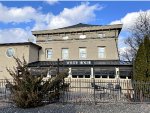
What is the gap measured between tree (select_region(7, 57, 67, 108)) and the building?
1821 cm

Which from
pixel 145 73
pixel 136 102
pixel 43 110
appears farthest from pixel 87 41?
pixel 43 110

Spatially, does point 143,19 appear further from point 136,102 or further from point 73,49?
point 136,102

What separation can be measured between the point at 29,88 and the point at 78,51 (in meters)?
24.0

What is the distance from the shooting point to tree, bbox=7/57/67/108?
46.0ft

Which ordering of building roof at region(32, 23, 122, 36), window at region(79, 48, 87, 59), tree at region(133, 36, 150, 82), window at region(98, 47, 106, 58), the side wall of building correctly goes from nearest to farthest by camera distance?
tree at region(133, 36, 150, 82), the side wall of building, window at region(98, 47, 106, 58), building roof at region(32, 23, 122, 36), window at region(79, 48, 87, 59)

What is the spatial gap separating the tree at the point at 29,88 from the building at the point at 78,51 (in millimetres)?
18215

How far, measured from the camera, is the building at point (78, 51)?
33625 mm

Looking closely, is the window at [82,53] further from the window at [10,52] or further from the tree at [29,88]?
the tree at [29,88]

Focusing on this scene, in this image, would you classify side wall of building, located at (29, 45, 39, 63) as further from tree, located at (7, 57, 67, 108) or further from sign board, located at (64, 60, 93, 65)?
tree, located at (7, 57, 67, 108)

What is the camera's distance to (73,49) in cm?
3822

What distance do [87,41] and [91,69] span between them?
5.87m

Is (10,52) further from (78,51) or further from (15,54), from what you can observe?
(78,51)

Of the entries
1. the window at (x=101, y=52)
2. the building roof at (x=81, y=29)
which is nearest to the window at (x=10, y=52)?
the building roof at (x=81, y=29)

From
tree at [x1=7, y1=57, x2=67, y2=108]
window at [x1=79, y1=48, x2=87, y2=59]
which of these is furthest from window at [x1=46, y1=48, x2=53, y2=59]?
tree at [x1=7, y1=57, x2=67, y2=108]
